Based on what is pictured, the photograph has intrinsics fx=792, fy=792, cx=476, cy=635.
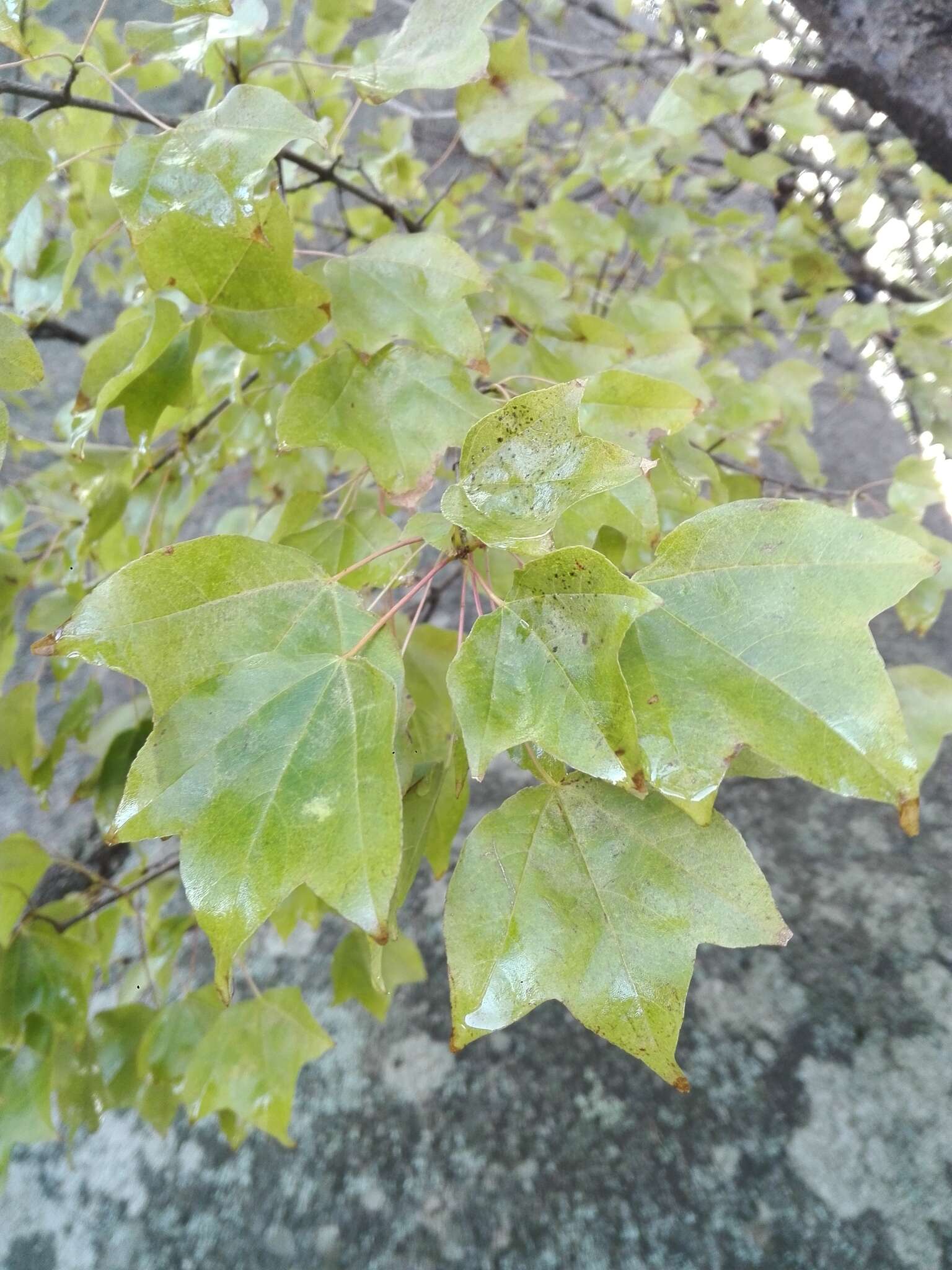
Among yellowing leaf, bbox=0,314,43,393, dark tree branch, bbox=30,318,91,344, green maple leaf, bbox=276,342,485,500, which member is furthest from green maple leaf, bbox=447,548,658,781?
dark tree branch, bbox=30,318,91,344

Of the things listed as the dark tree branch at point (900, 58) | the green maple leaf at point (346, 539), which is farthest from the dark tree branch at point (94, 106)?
the dark tree branch at point (900, 58)

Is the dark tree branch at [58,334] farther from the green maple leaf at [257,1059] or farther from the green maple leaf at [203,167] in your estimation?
the green maple leaf at [257,1059]

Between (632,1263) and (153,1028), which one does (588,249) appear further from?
(632,1263)

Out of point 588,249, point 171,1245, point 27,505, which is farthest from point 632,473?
point 171,1245

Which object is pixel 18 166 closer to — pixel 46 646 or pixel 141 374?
pixel 141 374

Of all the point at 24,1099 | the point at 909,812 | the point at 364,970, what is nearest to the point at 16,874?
the point at 24,1099

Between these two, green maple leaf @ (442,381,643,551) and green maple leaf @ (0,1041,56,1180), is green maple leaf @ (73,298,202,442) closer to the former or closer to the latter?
green maple leaf @ (442,381,643,551)
